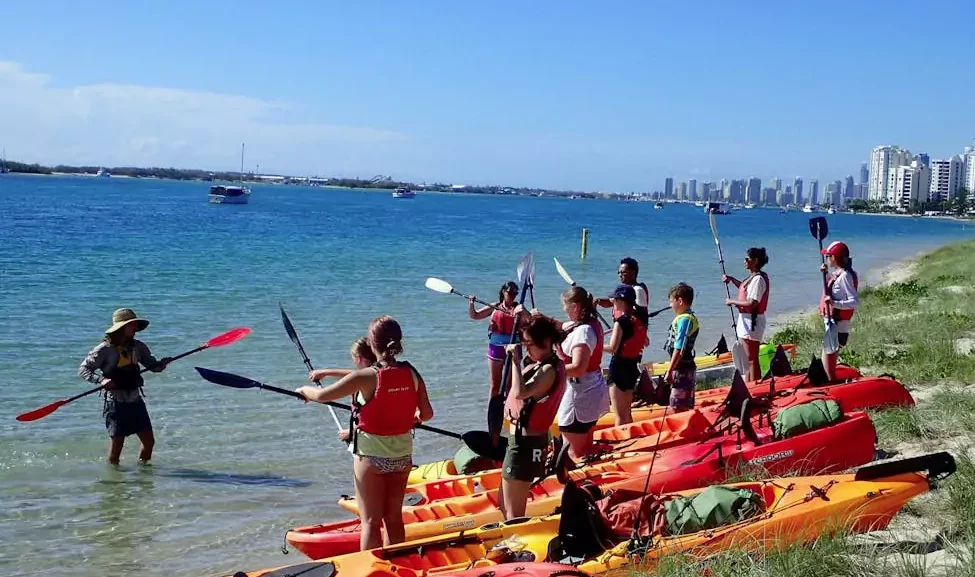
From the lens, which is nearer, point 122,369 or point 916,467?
point 916,467

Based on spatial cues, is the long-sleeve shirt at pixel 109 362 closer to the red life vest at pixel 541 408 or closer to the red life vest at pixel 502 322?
the red life vest at pixel 502 322

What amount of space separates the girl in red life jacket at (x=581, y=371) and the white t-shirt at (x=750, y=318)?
2599 millimetres

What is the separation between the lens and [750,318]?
873 centimetres

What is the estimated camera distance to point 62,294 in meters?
19.7

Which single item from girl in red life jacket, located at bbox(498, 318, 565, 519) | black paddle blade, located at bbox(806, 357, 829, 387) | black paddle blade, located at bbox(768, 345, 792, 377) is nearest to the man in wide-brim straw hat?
girl in red life jacket, located at bbox(498, 318, 565, 519)

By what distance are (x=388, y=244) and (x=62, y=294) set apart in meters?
23.8

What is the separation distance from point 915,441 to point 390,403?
445cm

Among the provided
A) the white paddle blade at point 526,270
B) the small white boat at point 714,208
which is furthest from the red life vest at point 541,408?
the small white boat at point 714,208

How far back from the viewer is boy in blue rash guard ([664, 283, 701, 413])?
303 inches

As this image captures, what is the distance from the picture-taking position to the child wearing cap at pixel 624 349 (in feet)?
23.6

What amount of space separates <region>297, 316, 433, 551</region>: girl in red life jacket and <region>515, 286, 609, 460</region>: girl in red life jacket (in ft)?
4.05

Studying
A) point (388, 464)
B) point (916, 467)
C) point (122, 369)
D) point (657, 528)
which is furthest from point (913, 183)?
point (388, 464)

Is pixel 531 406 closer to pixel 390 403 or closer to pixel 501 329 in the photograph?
pixel 390 403

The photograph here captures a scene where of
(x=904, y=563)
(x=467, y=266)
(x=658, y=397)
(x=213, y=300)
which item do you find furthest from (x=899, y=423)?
(x=467, y=266)
